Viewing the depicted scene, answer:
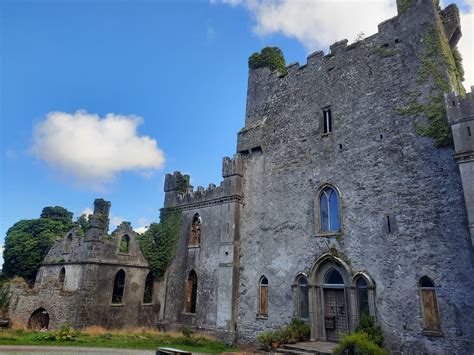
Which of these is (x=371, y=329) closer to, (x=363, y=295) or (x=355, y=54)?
(x=363, y=295)

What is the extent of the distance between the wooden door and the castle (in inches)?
1.8

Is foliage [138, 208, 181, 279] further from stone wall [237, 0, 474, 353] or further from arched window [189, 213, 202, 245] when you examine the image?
stone wall [237, 0, 474, 353]

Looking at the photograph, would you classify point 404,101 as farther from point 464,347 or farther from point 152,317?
point 152,317

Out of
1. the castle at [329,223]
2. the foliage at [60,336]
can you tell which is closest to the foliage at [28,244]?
the castle at [329,223]

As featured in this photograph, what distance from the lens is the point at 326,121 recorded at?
1638 centimetres

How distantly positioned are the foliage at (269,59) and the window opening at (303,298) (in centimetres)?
1205

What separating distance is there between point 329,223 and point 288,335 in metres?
4.89

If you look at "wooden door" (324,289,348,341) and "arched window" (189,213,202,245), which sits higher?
"arched window" (189,213,202,245)

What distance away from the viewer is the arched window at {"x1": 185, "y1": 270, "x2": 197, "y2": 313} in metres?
18.8

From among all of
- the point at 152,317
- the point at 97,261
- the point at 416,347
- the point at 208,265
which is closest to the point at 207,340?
the point at 208,265

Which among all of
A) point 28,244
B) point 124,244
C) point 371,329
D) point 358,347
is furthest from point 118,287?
point 358,347

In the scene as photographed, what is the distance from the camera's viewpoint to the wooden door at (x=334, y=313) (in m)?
13.6

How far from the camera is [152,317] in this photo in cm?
1991

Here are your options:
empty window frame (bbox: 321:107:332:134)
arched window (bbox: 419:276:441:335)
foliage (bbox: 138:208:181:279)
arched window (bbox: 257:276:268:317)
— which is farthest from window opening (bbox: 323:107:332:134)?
foliage (bbox: 138:208:181:279)
